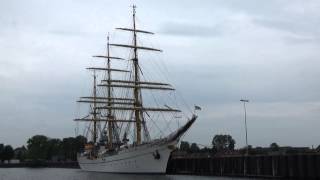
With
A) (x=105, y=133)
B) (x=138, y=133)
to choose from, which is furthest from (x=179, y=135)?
(x=105, y=133)

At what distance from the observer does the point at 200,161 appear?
324 ft

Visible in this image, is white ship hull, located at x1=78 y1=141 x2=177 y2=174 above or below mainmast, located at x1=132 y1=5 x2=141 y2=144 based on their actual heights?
below

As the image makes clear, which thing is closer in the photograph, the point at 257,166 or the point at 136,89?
the point at 257,166

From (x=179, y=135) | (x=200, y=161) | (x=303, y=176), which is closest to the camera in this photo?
(x=303, y=176)

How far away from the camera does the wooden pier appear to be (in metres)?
68.1

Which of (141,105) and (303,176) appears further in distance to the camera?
Answer: (141,105)

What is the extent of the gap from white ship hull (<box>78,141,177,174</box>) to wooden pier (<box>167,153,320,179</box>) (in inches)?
283

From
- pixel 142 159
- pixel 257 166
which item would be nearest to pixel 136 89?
pixel 142 159

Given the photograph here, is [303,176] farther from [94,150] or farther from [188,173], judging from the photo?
[94,150]

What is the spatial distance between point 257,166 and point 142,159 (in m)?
24.0

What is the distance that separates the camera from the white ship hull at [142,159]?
93.4 metres

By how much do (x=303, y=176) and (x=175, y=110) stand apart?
38443mm

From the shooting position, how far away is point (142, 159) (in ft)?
315

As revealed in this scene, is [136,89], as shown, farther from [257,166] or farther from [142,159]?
[257,166]
